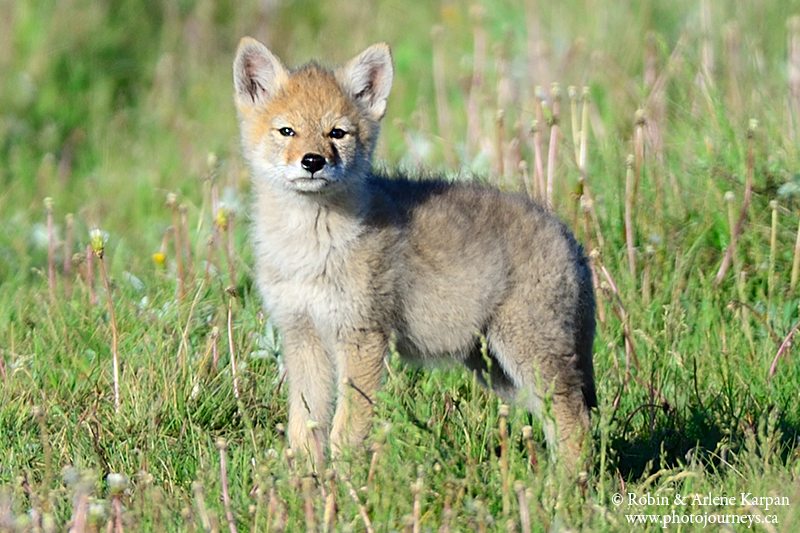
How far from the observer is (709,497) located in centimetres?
346

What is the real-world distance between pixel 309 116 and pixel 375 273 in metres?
0.72

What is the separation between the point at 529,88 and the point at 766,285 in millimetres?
2867

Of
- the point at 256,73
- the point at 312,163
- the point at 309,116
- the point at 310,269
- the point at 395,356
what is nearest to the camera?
the point at 395,356

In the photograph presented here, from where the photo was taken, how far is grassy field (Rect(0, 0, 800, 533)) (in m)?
3.37

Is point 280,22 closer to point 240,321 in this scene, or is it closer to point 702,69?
point 702,69

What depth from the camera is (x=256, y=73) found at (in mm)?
4531

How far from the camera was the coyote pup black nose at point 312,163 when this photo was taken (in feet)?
13.2

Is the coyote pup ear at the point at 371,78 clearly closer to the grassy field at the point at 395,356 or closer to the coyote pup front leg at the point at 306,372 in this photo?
the grassy field at the point at 395,356

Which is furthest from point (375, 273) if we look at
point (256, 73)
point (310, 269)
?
point (256, 73)

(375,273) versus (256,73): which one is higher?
(256,73)

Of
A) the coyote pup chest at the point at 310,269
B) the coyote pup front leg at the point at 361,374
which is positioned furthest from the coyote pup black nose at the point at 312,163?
the coyote pup front leg at the point at 361,374

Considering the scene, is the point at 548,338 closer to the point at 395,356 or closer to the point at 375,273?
the point at 375,273

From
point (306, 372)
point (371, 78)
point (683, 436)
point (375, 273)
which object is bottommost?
point (683, 436)

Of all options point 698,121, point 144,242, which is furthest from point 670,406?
point 144,242
